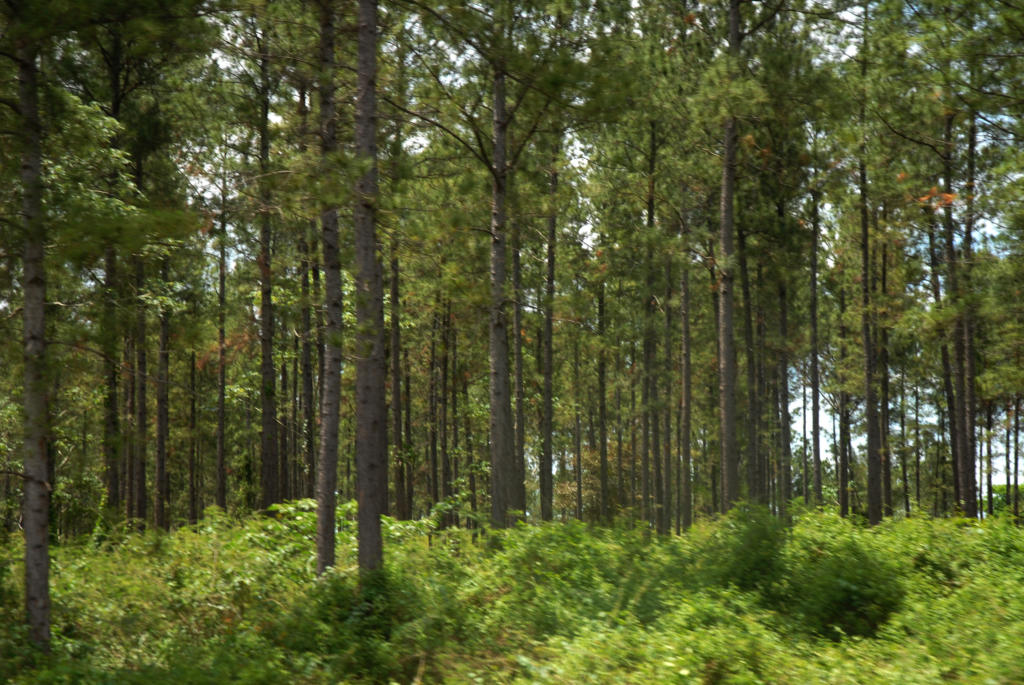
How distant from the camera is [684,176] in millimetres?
20234

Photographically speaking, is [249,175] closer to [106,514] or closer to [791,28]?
[106,514]

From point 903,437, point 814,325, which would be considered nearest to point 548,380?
point 814,325

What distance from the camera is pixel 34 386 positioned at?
25.9ft

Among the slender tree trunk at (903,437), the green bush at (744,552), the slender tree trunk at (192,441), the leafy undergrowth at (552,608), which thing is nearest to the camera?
the leafy undergrowth at (552,608)

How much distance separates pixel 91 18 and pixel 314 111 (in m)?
4.64

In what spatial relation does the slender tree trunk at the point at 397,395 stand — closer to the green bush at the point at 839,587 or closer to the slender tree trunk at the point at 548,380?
the slender tree trunk at the point at 548,380

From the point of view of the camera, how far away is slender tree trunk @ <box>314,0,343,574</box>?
9578 millimetres

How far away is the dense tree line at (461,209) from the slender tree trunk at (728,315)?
0.22 ft

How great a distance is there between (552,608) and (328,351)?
13.2 feet

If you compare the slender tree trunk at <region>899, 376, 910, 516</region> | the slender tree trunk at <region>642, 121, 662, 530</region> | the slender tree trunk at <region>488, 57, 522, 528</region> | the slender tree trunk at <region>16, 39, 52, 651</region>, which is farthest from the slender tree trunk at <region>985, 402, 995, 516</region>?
the slender tree trunk at <region>16, 39, 52, 651</region>

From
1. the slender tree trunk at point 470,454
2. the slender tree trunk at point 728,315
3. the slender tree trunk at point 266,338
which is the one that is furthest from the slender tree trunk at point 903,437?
the slender tree trunk at point 266,338

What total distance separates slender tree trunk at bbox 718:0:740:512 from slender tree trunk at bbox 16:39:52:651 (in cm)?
1124

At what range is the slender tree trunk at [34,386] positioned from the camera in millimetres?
7914

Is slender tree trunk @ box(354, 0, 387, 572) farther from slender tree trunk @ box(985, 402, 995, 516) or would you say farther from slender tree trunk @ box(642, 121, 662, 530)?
slender tree trunk @ box(985, 402, 995, 516)
